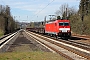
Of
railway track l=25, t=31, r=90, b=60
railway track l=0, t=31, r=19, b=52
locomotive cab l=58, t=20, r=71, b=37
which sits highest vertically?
locomotive cab l=58, t=20, r=71, b=37

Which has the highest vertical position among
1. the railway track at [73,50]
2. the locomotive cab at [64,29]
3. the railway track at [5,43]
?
the locomotive cab at [64,29]

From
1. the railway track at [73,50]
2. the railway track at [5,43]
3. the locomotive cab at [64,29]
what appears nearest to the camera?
the railway track at [73,50]

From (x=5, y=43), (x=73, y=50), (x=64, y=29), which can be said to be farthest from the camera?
(x=64, y=29)

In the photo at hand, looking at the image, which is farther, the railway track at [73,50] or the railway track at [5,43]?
the railway track at [5,43]

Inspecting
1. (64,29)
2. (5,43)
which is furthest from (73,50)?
(64,29)

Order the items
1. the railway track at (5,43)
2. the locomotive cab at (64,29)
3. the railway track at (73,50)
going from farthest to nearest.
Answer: the locomotive cab at (64,29) → the railway track at (5,43) → the railway track at (73,50)

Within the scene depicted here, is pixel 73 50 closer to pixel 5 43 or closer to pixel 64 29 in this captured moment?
pixel 5 43

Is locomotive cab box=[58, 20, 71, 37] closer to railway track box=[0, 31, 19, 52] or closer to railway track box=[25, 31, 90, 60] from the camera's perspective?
railway track box=[0, 31, 19, 52]

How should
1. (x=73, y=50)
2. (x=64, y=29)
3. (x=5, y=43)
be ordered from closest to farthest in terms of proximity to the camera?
1. (x=73, y=50)
2. (x=5, y=43)
3. (x=64, y=29)

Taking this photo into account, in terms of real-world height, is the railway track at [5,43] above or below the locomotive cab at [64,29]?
below

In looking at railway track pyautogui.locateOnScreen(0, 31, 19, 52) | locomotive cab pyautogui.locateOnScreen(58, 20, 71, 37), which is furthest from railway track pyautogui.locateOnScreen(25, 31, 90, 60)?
locomotive cab pyautogui.locateOnScreen(58, 20, 71, 37)

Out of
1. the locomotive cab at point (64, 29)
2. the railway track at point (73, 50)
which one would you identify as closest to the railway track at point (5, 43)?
the railway track at point (73, 50)

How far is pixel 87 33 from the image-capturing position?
183 ft

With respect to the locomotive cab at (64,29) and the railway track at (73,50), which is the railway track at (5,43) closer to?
the railway track at (73,50)
